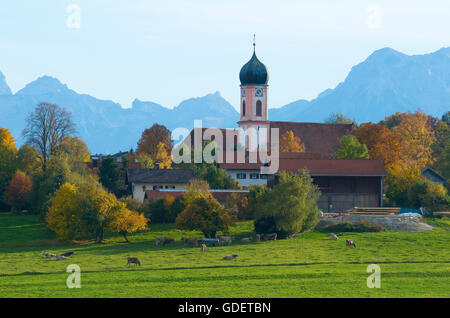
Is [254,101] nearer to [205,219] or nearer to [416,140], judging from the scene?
[416,140]

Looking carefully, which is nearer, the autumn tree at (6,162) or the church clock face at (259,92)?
the autumn tree at (6,162)

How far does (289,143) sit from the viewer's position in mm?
111500

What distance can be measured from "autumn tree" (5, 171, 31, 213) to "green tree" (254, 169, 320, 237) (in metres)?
36.3

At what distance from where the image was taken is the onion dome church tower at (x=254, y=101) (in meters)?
123

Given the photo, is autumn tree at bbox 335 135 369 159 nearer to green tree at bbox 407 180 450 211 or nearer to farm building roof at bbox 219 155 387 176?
farm building roof at bbox 219 155 387 176

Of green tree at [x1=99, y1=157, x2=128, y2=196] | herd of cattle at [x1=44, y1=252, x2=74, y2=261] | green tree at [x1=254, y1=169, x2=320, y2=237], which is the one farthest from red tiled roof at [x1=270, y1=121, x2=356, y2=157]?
herd of cattle at [x1=44, y1=252, x2=74, y2=261]

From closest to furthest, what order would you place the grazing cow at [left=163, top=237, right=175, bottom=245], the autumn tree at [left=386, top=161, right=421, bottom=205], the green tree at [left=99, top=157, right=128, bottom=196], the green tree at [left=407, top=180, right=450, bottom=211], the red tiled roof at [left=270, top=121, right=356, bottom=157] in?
the grazing cow at [left=163, top=237, right=175, bottom=245] < the green tree at [left=407, top=180, right=450, bottom=211] < the autumn tree at [left=386, top=161, right=421, bottom=205] < the green tree at [left=99, top=157, right=128, bottom=196] < the red tiled roof at [left=270, top=121, right=356, bottom=157]

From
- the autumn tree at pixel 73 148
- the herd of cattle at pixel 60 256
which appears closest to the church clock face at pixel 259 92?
the autumn tree at pixel 73 148

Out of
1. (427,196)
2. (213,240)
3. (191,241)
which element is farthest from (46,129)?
(427,196)

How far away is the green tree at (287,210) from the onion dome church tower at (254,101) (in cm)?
6374

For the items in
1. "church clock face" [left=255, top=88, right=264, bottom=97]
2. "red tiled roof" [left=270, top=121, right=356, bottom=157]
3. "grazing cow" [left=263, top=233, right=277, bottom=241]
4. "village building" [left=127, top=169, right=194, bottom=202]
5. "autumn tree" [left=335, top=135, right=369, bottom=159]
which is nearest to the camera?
"grazing cow" [left=263, top=233, right=277, bottom=241]

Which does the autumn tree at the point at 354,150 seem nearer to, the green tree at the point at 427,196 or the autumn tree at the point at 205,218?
the green tree at the point at 427,196

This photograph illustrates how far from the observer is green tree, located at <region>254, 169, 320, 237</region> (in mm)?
56594
